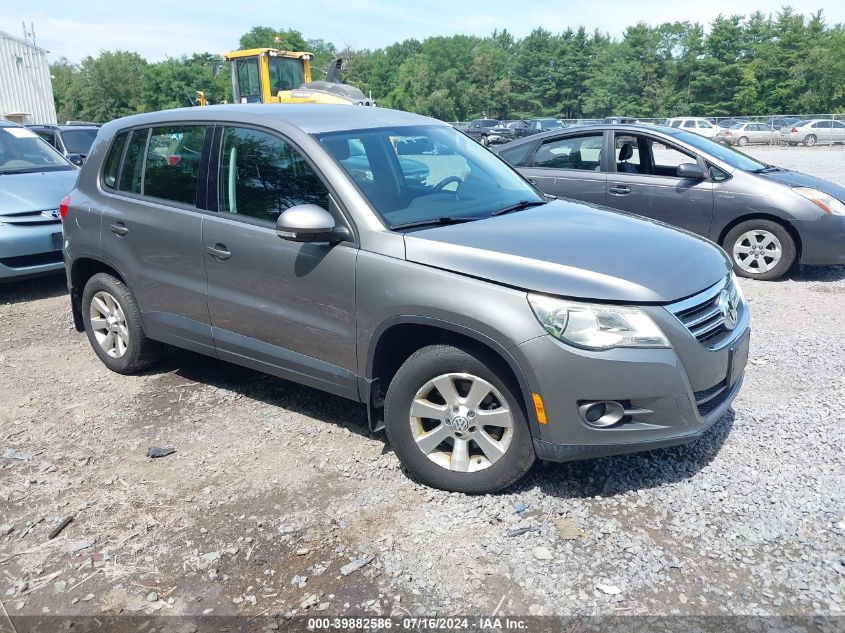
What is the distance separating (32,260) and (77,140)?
7291mm

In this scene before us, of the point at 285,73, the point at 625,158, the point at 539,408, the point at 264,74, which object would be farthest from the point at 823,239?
the point at 285,73

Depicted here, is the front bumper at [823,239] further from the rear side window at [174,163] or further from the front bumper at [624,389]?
the rear side window at [174,163]

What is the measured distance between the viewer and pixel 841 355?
5438mm

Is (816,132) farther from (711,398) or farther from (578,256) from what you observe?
(578,256)

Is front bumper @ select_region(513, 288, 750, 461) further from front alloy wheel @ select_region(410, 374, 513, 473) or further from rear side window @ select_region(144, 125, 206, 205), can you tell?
rear side window @ select_region(144, 125, 206, 205)

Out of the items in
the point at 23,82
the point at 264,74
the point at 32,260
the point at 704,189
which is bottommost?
the point at 32,260

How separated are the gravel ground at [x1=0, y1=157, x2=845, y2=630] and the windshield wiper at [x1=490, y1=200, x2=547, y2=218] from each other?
4.76 feet

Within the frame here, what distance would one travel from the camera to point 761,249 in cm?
775

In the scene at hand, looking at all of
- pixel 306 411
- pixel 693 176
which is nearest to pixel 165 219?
pixel 306 411

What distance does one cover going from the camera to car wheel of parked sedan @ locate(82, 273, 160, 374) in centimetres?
513

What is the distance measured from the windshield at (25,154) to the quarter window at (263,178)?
5.42m

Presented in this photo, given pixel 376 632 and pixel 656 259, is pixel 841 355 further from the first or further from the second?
pixel 376 632

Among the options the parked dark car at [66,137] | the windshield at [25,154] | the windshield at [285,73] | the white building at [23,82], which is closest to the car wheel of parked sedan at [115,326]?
the windshield at [25,154]

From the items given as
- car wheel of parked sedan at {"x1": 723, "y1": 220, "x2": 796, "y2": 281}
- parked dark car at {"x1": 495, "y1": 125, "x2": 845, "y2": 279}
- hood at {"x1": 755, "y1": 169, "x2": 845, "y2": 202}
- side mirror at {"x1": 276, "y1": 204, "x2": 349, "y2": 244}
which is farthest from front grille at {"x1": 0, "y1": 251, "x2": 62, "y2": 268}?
hood at {"x1": 755, "y1": 169, "x2": 845, "y2": 202}
